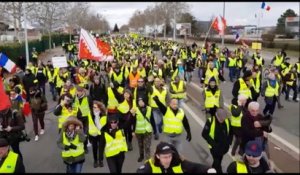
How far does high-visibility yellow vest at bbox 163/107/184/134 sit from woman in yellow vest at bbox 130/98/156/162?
757 millimetres

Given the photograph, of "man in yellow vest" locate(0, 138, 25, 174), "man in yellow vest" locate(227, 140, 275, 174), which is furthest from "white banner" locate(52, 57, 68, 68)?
"man in yellow vest" locate(227, 140, 275, 174)

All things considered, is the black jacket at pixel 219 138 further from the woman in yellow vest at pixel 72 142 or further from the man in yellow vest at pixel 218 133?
the woman in yellow vest at pixel 72 142

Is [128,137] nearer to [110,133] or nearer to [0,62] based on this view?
[110,133]

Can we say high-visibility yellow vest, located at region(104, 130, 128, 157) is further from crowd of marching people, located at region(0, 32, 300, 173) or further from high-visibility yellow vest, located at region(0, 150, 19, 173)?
high-visibility yellow vest, located at region(0, 150, 19, 173)

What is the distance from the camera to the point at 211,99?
33.3 feet

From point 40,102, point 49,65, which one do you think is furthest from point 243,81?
point 49,65

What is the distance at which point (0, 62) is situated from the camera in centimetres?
1438

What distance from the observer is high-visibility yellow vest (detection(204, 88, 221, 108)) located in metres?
10.1

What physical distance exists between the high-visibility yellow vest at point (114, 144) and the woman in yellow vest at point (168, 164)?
221cm

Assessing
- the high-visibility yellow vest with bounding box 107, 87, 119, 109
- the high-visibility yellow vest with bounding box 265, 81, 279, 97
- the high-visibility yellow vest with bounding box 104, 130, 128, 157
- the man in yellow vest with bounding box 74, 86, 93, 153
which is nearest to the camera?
the high-visibility yellow vest with bounding box 104, 130, 128, 157

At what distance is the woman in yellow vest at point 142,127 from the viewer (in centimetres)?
849

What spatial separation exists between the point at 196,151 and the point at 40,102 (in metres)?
4.11

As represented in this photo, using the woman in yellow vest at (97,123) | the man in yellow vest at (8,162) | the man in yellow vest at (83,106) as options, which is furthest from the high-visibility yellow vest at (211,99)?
the man in yellow vest at (8,162)

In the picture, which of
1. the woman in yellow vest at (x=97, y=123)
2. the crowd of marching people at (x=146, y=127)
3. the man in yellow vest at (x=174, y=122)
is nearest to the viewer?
the crowd of marching people at (x=146, y=127)
